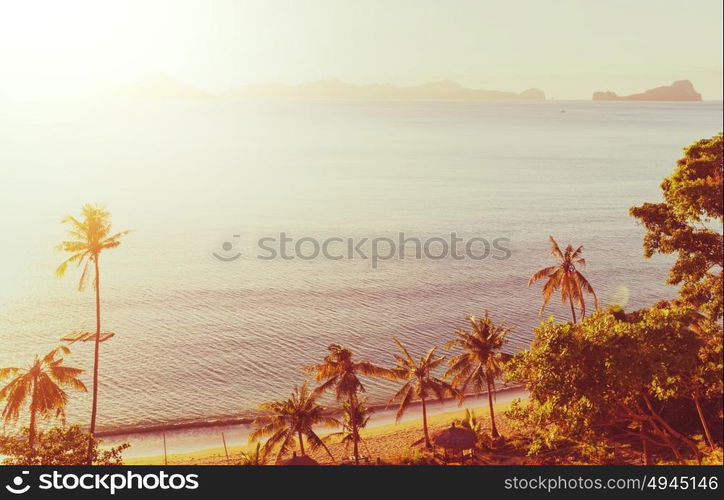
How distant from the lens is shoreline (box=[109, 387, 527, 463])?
1454 inches

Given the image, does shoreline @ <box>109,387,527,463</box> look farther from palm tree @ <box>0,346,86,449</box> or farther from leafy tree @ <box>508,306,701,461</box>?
leafy tree @ <box>508,306,701,461</box>

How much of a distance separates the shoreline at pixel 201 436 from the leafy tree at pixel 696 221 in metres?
22.9

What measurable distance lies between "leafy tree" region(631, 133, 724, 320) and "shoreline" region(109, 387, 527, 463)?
75.2 feet

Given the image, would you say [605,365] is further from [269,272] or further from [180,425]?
[269,272]

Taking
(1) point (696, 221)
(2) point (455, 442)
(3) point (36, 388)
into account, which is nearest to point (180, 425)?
(3) point (36, 388)

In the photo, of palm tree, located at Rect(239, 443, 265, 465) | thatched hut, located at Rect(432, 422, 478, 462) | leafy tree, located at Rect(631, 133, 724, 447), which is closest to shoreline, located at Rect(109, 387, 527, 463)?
palm tree, located at Rect(239, 443, 265, 465)

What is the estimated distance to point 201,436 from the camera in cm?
3875

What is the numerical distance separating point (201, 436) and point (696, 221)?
1226 inches

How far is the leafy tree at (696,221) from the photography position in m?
19.8
